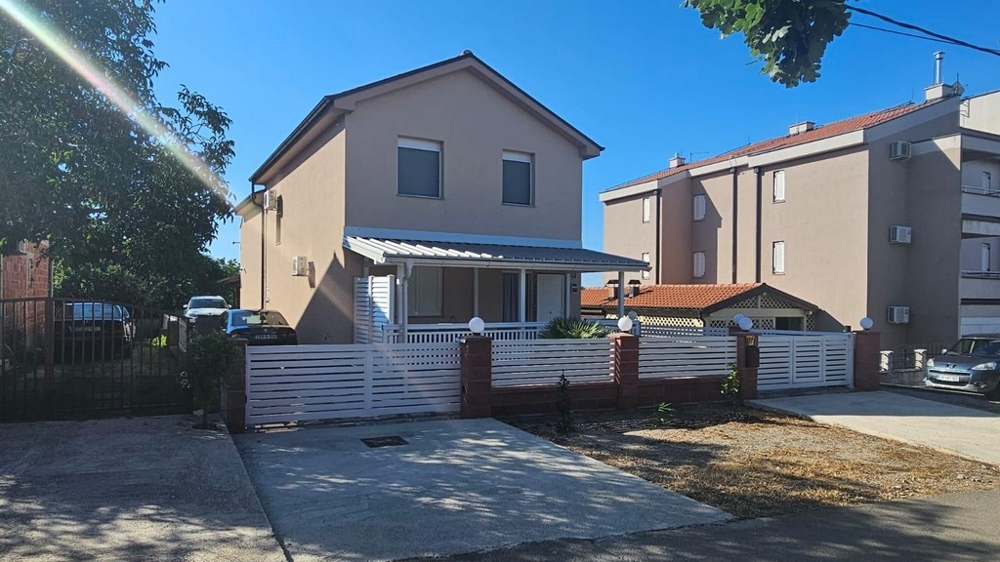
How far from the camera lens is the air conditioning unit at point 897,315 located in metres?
22.7

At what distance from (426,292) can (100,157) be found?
7052 millimetres

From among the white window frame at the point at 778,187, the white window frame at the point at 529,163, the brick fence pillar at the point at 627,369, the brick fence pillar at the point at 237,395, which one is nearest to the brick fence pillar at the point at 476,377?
the brick fence pillar at the point at 627,369

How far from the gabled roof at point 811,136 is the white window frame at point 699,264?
377 cm

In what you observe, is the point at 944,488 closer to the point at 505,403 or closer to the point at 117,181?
the point at 505,403

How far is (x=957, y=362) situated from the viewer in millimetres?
15367

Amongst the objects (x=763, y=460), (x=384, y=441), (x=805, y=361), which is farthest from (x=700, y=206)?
(x=384, y=441)

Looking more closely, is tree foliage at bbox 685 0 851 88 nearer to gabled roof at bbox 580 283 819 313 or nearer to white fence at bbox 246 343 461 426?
white fence at bbox 246 343 461 426

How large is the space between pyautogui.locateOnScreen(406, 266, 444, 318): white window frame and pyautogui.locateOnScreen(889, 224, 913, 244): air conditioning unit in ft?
55.0

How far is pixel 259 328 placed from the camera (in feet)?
47.0

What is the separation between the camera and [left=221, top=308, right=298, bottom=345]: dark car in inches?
556

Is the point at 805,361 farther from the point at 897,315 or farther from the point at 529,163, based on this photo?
the point at 897,315

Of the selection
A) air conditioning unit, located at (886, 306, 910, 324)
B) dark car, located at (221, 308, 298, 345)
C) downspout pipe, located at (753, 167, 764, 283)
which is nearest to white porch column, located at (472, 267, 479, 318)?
dark car, located at (221, 308, 298, 345)

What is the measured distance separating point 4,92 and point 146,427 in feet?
14.2

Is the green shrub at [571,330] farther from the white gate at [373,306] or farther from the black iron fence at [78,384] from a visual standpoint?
the black iron fence at [78,384]
